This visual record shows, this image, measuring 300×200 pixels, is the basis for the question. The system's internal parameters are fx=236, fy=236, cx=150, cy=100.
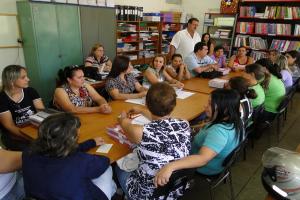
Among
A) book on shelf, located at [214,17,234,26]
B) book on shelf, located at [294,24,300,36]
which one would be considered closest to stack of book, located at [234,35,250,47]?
book on shelf, located at [214,17,234,26]

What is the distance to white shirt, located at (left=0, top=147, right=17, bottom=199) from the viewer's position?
1357mm

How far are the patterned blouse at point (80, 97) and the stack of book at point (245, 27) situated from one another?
202 inches

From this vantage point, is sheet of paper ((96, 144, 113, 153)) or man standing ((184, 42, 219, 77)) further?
man standing ((184, 42, 219, 77))

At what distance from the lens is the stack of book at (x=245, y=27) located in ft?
19.9

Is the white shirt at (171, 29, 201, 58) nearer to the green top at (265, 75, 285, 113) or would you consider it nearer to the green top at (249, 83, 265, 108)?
the green top at (265, 75, 285, 113)

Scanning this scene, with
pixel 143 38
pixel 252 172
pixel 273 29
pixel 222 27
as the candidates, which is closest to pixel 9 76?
pixel 252 172

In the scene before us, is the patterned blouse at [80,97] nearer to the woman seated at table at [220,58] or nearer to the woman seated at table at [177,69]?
the woman seated at table at [177,69]

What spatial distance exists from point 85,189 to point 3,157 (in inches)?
20.8

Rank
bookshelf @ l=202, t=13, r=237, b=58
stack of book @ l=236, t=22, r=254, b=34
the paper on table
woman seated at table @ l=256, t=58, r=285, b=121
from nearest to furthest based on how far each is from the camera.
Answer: the paper on table → woman seated at table @ l=256, t=58, r=285, b=121 → stack of book @ l=236, t=22, r=254, b=34 → bookshelf @ l=202, t=13, r=237, b=58

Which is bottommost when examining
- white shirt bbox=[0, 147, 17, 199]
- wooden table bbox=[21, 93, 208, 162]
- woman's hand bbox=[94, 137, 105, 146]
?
white shirt bbox=[0, 147, 17, 199]

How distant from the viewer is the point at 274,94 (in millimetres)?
3037

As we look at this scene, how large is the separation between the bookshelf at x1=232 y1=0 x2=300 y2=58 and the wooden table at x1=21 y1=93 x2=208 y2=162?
4053 mm

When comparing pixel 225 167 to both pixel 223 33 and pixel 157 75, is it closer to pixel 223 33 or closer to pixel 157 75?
pixel 157 75

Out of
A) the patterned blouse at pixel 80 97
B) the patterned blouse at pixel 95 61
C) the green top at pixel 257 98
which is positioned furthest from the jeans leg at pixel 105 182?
the patterned blouse at pixel 95 61
